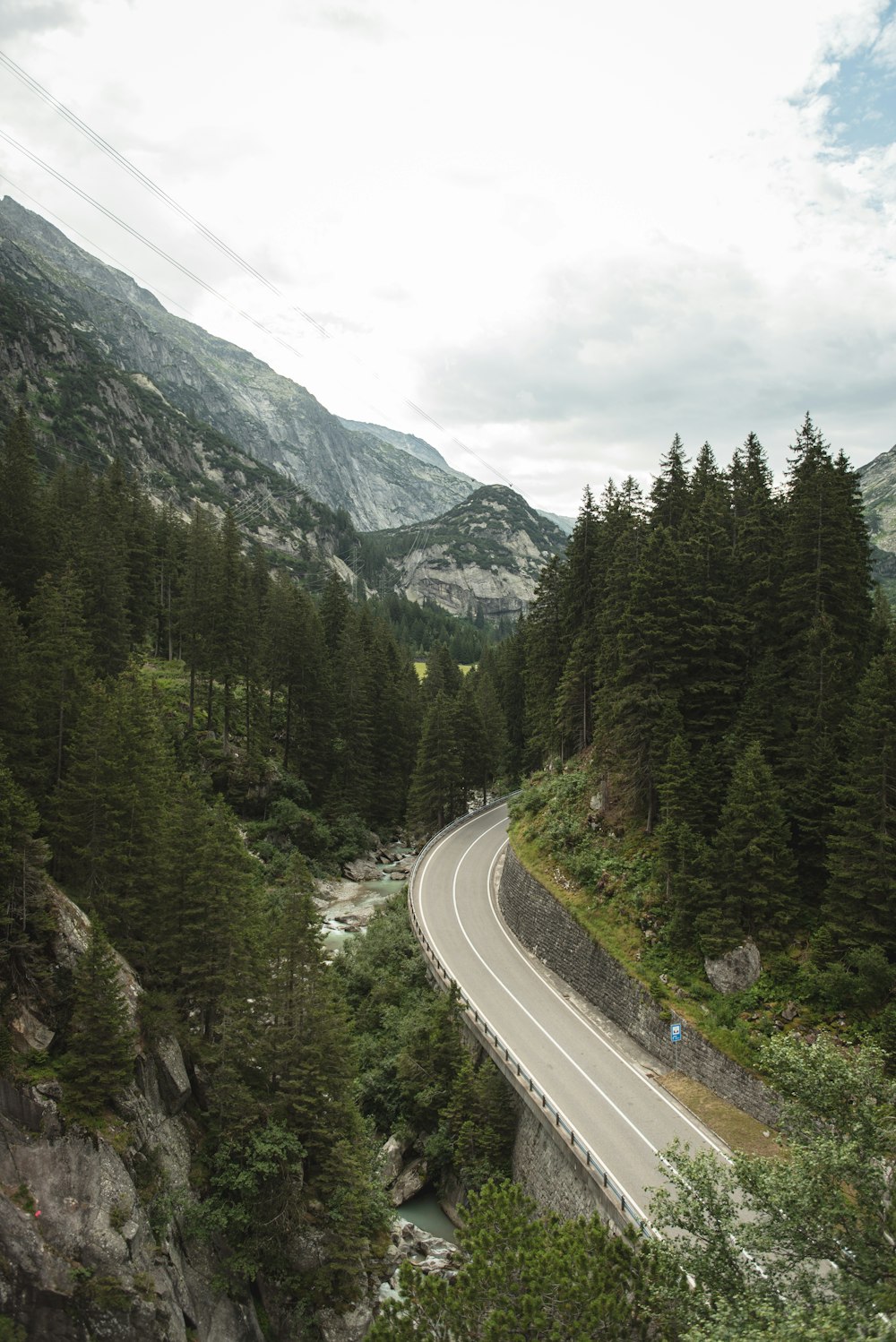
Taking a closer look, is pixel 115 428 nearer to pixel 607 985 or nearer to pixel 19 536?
pixel 19 536

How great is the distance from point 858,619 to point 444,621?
15471 centimetres

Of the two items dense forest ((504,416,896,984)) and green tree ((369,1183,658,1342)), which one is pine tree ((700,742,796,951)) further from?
green tree ((369,1183,658,1342))

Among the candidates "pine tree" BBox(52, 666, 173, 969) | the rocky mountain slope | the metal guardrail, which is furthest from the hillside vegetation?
the rocky mountain slope

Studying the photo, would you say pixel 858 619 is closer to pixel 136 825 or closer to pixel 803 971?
pixel 803 971

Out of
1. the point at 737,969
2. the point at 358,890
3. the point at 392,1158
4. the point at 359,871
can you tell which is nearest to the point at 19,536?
the point at 358,890

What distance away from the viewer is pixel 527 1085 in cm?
2503

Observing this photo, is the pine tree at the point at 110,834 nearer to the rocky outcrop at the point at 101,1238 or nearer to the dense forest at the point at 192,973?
the dense forest at the point at 192,973

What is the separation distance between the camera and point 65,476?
6669 centimetres

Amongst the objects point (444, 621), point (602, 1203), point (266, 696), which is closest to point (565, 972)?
point (602, 1203)

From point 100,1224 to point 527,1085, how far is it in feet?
45.6

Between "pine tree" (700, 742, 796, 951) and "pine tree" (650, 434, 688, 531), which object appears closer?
"pine tree" (700, 742, 796, 951)

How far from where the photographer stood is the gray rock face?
26.7m

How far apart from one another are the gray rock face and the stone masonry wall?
2126mm

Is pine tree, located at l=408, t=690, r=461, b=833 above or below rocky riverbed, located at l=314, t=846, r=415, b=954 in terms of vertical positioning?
above
